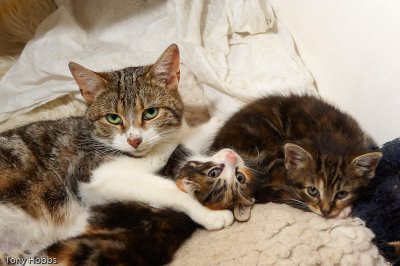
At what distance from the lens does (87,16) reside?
2539mm

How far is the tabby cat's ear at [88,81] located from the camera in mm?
1661

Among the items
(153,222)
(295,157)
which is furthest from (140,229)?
(295,157)

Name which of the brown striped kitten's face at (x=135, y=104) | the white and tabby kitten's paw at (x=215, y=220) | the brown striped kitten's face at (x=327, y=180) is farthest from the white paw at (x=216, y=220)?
the brown striped kitten's face at (x=135, y=104)

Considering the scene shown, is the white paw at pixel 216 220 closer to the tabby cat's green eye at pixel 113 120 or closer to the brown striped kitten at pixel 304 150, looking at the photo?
the brown striped kitten at pixel 304 150

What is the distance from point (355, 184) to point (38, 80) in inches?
69.4

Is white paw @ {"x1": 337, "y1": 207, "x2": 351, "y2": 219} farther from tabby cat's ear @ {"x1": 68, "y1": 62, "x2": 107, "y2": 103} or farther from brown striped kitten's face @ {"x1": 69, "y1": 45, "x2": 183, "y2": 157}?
tabby cat's ear @ {"x1": 68, "y1": 62, "x2": 107, "y2": 103}

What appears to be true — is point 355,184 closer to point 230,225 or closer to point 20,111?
point 230,225

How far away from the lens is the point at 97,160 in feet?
5.51

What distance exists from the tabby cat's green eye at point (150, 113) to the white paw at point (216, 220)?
1.54ft

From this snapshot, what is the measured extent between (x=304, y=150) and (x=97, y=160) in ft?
2.72

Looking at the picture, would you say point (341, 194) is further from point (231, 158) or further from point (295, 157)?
point (231, 158)

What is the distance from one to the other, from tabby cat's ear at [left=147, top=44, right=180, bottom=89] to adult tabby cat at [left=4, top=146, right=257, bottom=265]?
0.36 metres

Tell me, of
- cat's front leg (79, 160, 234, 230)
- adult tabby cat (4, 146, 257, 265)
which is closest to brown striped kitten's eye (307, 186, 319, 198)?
adult tabby cat (4, 146, 257, 265)

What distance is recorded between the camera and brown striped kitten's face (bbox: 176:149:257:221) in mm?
1559
